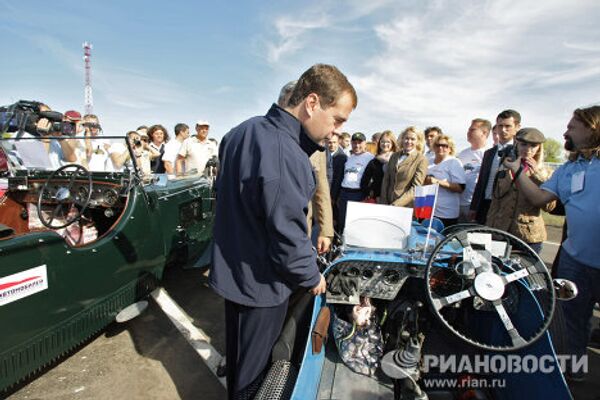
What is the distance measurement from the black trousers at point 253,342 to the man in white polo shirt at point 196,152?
181 inches

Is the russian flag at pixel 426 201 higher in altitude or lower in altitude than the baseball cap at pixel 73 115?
lower

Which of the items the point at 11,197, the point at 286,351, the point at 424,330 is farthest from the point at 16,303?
the point at 424,330

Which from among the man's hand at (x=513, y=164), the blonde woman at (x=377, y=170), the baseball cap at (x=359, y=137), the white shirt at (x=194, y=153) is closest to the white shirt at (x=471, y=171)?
the blonde woman at (x=377, y=170)

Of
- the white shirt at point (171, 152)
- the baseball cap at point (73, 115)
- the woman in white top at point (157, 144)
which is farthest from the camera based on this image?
the woman in white top at point (157, 144)

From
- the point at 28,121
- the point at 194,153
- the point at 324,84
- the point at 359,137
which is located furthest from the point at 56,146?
the point at 359,137

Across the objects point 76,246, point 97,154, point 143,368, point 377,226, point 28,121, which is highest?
point 28,121

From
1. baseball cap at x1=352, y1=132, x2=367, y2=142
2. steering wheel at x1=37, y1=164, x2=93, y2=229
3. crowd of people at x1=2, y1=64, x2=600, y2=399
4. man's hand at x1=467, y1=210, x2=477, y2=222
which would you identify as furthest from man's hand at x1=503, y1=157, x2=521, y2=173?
steering wheel at x1=37, y1=164, x2=93, y2=229

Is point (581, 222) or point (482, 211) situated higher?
point (581, 222)

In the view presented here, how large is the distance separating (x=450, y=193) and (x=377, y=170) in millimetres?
1394

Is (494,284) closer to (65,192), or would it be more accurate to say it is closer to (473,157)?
(473,157)

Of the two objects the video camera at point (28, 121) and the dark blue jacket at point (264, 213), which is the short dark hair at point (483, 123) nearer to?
the dark blue jacket at point (264, 213)

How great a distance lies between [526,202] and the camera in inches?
111

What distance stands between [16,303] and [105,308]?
2.35ft

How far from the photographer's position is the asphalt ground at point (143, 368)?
7.61 ft
